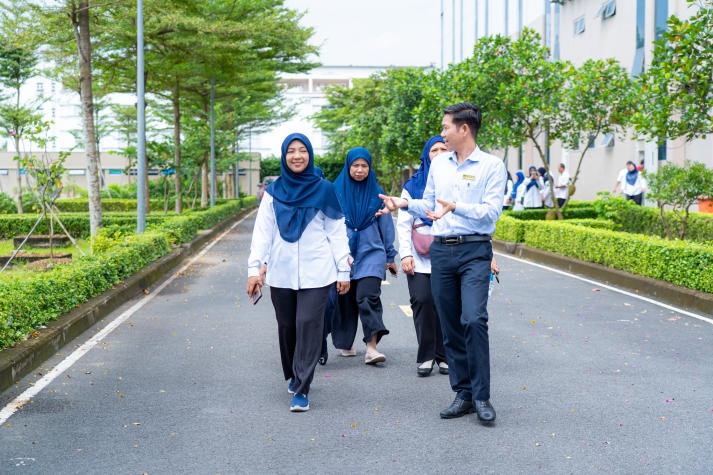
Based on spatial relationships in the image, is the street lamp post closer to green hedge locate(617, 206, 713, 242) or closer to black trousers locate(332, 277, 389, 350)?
black trousers locate(332, 277, 389, 350)

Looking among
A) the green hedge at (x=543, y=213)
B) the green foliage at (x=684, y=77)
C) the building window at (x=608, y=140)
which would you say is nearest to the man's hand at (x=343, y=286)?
the green foliage at (x=684, y=77)

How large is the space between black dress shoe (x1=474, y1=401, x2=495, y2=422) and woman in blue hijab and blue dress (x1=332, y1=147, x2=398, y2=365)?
181cm

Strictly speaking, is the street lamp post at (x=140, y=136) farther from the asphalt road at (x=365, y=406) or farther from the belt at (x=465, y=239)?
the belt at (x=465, y=239)

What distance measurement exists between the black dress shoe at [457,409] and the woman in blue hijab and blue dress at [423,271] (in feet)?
3.73

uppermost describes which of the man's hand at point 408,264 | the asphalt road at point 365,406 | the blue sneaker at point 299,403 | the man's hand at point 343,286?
the man's hand at point 408,264

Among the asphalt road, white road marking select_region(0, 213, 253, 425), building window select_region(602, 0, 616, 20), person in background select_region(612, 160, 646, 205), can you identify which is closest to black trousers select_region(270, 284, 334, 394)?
the asphalt road

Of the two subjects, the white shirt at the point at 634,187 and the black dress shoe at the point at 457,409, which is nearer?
the black dress shoe at the point at 457,409

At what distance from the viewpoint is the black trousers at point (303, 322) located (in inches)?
218

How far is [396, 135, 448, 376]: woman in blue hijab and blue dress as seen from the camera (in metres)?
6.46

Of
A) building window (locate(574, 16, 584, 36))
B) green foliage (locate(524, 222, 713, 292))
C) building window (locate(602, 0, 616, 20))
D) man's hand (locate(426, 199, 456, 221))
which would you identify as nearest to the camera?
man's hand (locate(426, 199, 456, 221))

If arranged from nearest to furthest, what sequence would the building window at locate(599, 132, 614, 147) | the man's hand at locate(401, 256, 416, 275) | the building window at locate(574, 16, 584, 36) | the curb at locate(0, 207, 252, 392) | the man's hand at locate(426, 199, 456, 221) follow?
the man's hand at locate(426, 199, 456, 221), the curb at locate(0, 207, 252, 392), the man's hand at locate(401, 256, 416, 275), the building window at locate(599, 132, 614, 147), the building window at locate(574, 16, 584, 36)

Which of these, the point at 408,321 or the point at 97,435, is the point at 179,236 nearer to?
the point at 408,321

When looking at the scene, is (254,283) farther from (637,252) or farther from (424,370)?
(637,252)

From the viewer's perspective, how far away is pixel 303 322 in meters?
5.55
